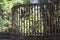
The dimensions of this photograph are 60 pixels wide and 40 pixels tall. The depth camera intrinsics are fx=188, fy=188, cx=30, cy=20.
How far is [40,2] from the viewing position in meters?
6.40

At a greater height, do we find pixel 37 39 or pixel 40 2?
pixel 40 2

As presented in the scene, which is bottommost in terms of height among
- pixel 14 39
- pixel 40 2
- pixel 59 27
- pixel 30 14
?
pixel 14 39

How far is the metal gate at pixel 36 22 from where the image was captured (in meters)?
5.86

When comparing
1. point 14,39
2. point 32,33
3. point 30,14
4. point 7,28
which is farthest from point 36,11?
point 7,28

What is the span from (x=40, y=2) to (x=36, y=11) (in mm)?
449

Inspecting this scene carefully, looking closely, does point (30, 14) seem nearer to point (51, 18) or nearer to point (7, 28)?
point (51, 18)

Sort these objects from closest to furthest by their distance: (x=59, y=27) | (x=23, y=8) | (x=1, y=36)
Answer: (x=59, y=27) → (x=23, y=8) → (x=1, y=36)

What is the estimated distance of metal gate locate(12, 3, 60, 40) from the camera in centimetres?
586

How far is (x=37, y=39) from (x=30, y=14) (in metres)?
0.84

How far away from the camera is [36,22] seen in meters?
6.05

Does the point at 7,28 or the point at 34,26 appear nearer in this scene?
the point at 34,26

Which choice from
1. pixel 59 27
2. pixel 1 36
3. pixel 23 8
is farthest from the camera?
pixel 1 36

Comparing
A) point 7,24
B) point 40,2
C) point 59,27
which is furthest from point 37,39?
point 7,24

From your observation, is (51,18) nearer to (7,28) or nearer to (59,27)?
(59,27)
